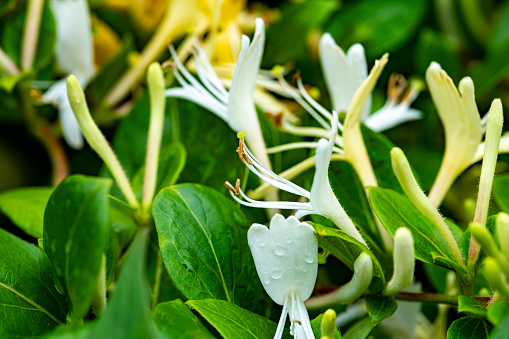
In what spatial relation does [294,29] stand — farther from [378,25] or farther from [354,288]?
[354,288]

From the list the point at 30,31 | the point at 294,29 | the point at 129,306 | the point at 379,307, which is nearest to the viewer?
the point at 129,306

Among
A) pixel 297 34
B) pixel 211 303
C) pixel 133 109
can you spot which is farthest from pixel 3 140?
pixel 211 303

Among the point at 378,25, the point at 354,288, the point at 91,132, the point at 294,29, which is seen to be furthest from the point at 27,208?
the point at 378,25

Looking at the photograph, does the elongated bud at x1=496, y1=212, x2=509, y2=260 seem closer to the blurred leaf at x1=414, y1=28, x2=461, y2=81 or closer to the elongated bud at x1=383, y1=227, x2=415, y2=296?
the elongated bud at x1=383, y1=227, x2=415, y2=296

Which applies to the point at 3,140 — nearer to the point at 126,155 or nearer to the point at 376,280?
the point at 126,155

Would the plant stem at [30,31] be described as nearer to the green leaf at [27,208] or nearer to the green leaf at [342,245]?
the green leaf at [27,208]

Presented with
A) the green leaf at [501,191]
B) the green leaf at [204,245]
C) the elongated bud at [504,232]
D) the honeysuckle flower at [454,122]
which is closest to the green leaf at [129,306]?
the green leaf at [204,245]
